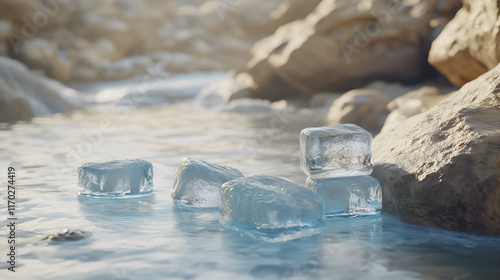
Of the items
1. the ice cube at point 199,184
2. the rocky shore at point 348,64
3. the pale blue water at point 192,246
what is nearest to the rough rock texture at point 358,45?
the rocky shore at point 348,64

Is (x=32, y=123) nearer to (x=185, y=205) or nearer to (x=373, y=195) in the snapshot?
(x=185, y=205)

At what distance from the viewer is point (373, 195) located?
2715 mm

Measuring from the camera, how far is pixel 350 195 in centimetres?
270

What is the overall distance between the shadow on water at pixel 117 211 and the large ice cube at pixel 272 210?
0.47 metres

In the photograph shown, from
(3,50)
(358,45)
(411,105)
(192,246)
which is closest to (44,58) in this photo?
(3,50)

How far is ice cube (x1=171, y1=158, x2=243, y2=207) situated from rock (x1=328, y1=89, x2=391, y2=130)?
4.41m

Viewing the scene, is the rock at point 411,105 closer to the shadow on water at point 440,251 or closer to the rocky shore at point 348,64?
the rocky shore at point 348,64

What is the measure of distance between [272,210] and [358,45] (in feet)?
24.9

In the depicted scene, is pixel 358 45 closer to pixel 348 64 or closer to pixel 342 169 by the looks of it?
pixel 348 64

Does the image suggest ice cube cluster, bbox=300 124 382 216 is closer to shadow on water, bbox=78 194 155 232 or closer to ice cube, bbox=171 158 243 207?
ice cube, bbox=171 158 243 207

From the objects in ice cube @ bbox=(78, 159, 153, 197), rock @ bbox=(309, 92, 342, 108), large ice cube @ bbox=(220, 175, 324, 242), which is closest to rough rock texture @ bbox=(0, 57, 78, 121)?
rock @ bbox=(309, 92, 342, 108)

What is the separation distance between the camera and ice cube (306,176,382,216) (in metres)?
2.69

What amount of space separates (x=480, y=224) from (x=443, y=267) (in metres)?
0.51

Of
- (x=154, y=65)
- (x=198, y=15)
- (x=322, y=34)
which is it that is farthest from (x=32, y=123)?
(x=198, y=15)
